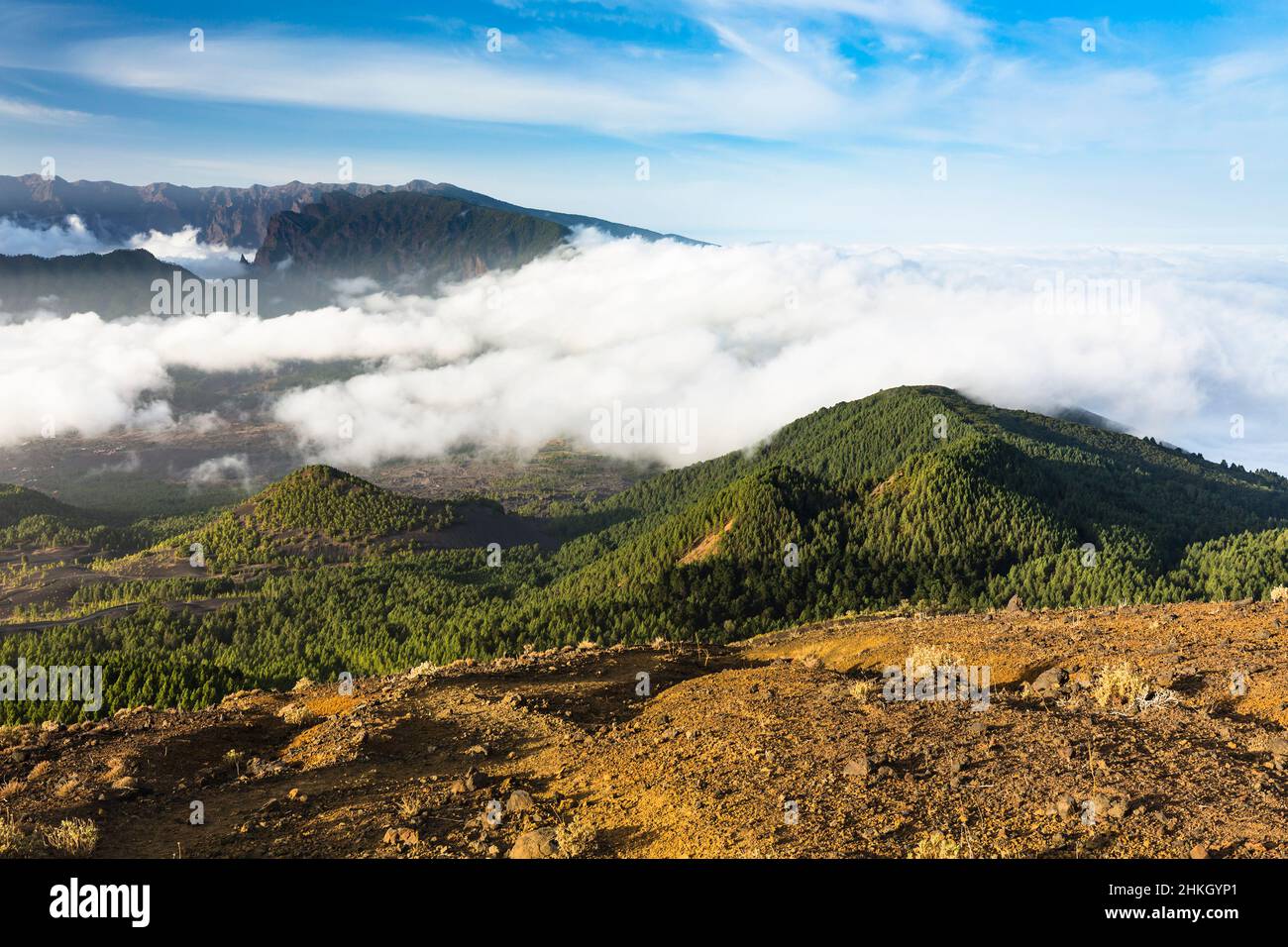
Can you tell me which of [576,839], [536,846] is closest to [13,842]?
[536,846]

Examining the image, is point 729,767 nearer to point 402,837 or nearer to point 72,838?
point 402,837

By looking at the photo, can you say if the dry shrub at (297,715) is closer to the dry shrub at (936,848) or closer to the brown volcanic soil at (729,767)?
the brown volcanic soil at (729,767)

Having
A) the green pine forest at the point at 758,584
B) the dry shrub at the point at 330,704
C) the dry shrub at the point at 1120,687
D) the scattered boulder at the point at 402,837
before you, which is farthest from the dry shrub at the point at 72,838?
the green pine forest at the point at 758,584

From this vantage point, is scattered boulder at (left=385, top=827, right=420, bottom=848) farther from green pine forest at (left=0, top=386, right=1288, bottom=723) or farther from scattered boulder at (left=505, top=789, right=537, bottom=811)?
green pine forest at (left=0, top=386, right=1288, bottom=723)

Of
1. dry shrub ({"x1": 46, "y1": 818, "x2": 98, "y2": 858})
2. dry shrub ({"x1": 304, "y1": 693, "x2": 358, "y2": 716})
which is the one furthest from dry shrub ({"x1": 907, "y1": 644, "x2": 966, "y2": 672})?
dry shrub ({"x1": 46, "y1": 818, "x2": 98, "y2": 858})

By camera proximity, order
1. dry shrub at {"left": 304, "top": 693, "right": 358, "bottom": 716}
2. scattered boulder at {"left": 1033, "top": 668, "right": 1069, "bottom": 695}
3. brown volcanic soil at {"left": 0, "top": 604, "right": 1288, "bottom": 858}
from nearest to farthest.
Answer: brown volcanic soil at {"left": 0, "top": 604, "right": 1288, "bottom": 858}
scattered boulder at {"left": 1033, "top": 668, "right": 1069, "bottom": 695}
dry shrub at {"left": 304, "top": 693, "right": 358, "bottom": 716}

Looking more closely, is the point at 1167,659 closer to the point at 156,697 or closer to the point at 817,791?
the point at 817,791

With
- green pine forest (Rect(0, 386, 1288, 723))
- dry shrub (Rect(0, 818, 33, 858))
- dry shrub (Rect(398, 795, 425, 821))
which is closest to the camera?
dry shrub (Rect(0, 818, 33, 858))
